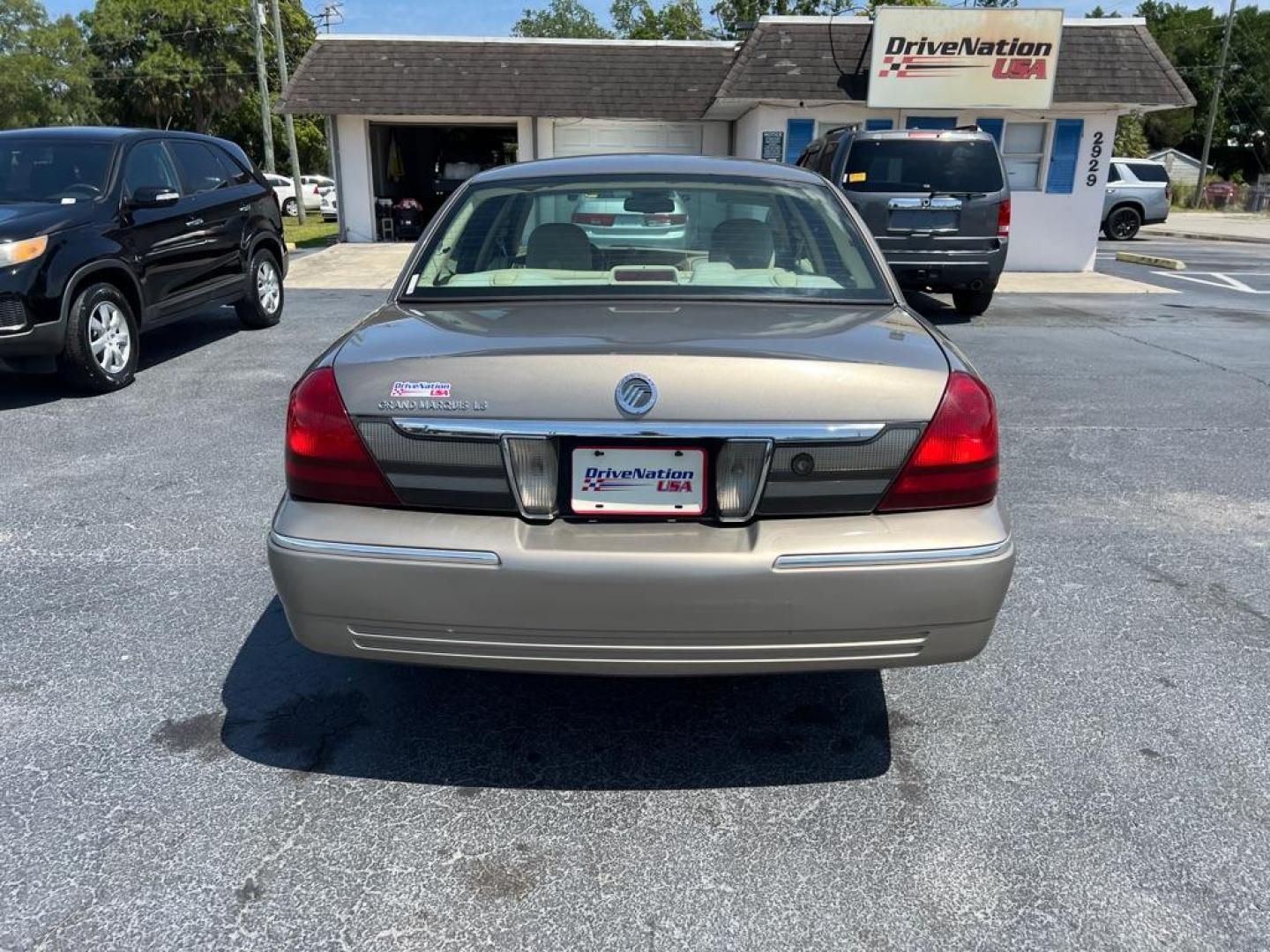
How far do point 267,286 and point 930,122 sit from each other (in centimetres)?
1226

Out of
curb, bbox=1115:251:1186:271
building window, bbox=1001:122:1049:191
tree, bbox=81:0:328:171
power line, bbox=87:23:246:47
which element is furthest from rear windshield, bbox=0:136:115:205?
power line, bbox=87:23:246:47

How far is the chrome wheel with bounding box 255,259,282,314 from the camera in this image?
30.0ft

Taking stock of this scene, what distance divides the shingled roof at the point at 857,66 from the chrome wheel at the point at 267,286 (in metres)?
9.63

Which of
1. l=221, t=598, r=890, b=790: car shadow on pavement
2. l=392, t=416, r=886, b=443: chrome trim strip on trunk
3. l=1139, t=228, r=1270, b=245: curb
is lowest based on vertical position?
l=1139, t=228, r=1270, b=245: curb

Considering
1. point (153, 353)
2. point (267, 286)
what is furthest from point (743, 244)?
point (267, 286)

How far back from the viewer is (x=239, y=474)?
5.12 meters

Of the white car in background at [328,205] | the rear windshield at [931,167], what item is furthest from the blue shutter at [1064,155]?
the white car in background at [328,205]

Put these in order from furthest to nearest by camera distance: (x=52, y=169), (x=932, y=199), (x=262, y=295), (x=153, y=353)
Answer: (x=932, y=199) → (x=262, y=295) → (x=153, y=353) → (x=52, y=169)

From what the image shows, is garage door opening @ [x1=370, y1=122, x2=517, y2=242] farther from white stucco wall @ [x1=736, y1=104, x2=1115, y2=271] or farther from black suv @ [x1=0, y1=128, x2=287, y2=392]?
black suv @ [x1=0, y1=128, x2=287, y2=392]

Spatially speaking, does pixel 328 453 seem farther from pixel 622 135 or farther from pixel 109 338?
pixel 622 135

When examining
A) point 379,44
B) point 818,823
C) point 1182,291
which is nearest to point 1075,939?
point 818,823

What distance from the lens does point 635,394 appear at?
2271 millimetres

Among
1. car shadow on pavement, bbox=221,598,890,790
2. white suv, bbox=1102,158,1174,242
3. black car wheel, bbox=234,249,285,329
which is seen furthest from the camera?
white suv, bbox=1102,158,1174,242

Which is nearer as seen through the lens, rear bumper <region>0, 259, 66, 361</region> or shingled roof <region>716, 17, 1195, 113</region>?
rear bumper <region>0, 259, 66, 361</region>
